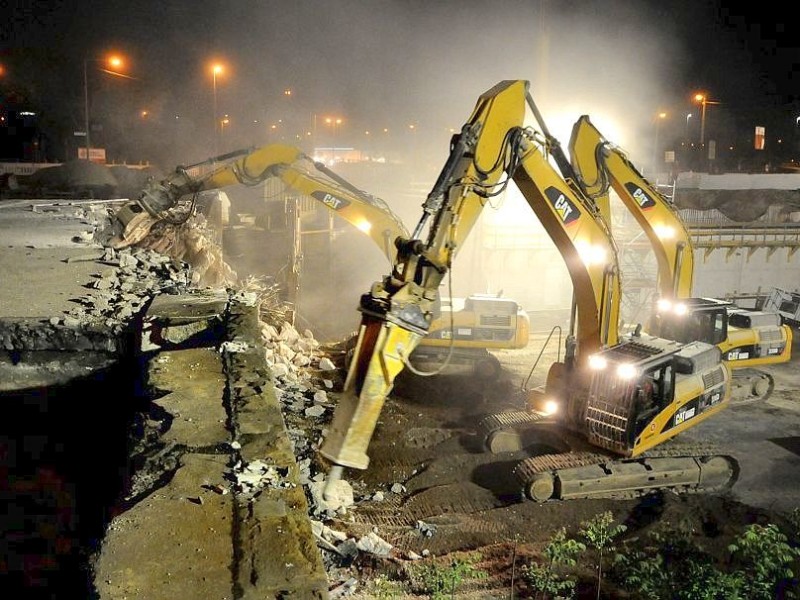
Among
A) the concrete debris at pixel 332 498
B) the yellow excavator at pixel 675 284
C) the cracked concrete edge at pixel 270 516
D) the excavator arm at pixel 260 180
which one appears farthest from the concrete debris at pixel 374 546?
the excavator arm at pixel 260 180

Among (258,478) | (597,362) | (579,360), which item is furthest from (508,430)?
(258,478)

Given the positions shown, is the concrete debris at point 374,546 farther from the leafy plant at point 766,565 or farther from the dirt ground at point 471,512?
the leafy plant at point 766,565

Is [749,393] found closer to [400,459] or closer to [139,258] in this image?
[400,459]

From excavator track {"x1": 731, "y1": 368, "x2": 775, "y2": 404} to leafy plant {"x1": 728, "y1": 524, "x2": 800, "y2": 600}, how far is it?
629 cm

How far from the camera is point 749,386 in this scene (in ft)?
42.2

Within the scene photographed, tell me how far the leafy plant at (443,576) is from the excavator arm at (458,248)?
175cm

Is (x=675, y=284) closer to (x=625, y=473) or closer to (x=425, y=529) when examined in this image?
(x=625, y=473)

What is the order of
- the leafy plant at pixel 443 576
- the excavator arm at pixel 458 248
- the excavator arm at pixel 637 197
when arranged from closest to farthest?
the excavator arm at pixel 458 248, the leafy plant at pixel 443 576, the excavator arm at pixel 637 197

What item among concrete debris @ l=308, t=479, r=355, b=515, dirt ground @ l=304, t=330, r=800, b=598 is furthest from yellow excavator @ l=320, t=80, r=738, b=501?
dirt ground @ l=304, t=330, r=800, b=598

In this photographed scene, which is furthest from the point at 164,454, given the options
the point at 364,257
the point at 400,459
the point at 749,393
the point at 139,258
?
the point at 364,257

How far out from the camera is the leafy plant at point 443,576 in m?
6.19

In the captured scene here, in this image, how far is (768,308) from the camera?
2089cm

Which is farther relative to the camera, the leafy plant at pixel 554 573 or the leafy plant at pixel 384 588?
the leafy plant at pixel 554 573

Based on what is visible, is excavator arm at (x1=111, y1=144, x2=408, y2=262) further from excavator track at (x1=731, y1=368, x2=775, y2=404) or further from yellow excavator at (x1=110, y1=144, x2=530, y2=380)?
excavator track at (x1=731, y1=368, x2=775, y2=404)
